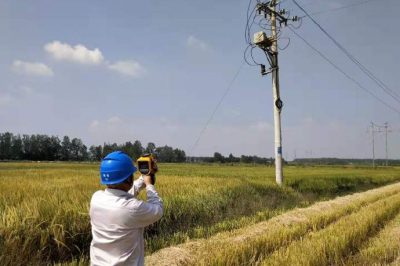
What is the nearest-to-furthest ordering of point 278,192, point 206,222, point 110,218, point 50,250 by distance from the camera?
1. point 110,218
2. point 50,250
3. point 206,222
4. point 278,192

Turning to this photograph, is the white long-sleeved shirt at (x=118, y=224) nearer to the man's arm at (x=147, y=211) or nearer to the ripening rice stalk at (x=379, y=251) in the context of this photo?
the man's arm at (x=147, y=211)

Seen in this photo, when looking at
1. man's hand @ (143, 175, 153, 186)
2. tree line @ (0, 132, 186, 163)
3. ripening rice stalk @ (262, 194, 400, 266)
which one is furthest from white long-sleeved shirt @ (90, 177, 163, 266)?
tree line @ (0, 132, 186, 163)

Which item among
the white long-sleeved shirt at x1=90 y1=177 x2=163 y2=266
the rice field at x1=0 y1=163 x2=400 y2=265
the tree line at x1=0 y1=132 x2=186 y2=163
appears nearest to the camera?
the white long-sleeved shirt at x1=90 y1=177 x2=163 y2=266

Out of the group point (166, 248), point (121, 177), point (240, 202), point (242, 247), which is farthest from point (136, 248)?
point (240, 202)

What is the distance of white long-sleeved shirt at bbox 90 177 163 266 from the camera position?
3102 millimetres

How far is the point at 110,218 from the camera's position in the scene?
3119mm

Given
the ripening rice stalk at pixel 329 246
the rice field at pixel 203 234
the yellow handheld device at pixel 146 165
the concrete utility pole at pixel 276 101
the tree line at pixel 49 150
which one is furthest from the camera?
the tree line at pixel 49 150

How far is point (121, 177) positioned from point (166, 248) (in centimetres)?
438

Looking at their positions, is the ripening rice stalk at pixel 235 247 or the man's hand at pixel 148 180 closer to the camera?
the man's hand at pixel 148 180

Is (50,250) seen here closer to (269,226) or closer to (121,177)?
(121,177)

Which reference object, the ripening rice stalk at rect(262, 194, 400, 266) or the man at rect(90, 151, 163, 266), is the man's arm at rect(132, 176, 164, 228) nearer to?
the man at rect(90, 151, 163, 266)

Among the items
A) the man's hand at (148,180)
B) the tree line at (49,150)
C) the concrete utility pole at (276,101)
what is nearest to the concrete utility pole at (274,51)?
the concrete utility pole at (276,101)

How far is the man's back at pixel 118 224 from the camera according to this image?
10.2 ft

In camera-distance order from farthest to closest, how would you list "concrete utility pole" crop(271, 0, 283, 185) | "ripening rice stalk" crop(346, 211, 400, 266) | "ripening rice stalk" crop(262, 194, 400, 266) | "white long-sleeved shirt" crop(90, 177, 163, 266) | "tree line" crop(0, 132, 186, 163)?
"tree line" crop(0, 132, 186, 163) < "concrete utility pole" crop(271, 0, 283, 185) < "ripening rice stalk" crop(346, 211, 400, 266) < "ripening rice stalk" crop(262, 194, 400, 266) < "white long-sleeved shirt" crop(90, 177, 163, 266)
